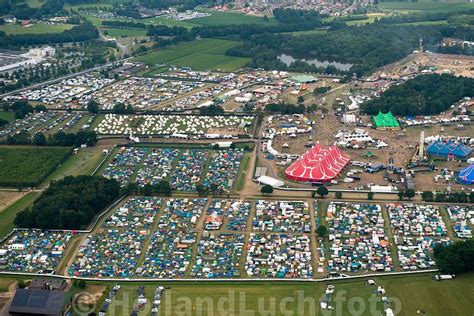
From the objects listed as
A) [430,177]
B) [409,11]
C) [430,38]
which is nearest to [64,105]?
[430,177]

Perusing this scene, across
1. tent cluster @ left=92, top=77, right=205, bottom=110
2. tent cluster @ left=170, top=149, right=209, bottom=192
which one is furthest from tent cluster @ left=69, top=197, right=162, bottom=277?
tent cluster @ left=92, top=77, right=205, bottom=110

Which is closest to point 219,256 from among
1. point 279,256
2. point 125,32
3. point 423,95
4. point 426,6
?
point 279,256

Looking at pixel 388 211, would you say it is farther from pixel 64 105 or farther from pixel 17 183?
pixel 64 105

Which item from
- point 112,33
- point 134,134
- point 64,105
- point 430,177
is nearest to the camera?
point 430,177

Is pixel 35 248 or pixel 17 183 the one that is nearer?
pixel 35 248

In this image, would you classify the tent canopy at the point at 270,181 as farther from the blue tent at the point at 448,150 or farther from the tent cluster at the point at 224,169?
the blue tent at the point at 448,150

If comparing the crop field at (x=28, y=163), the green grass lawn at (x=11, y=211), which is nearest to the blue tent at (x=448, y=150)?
the crop field at (x=28, y=163)
